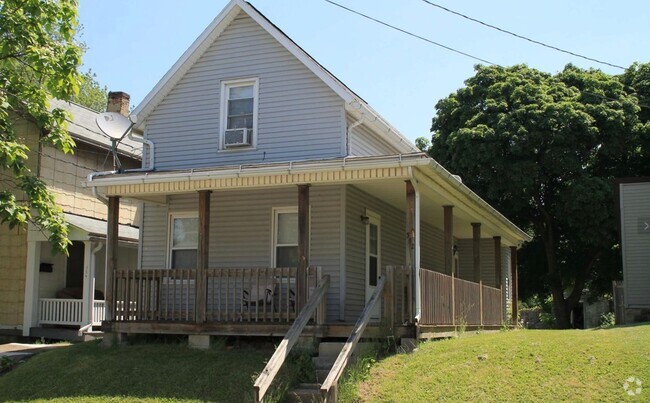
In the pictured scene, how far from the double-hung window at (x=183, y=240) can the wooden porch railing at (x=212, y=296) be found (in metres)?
1.52

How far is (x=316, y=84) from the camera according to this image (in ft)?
53.4

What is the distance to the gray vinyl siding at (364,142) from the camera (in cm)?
1614

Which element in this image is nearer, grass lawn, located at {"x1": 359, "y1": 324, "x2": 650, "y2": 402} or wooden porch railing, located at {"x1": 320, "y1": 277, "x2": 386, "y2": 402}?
grass lawn, located at {"x1": 359, "y1": 324, "x2": 650, "y2": 402}

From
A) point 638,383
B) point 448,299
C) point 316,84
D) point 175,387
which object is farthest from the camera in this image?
point 316,84

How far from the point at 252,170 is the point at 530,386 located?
6.34 metres

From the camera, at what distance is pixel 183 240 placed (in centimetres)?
1700

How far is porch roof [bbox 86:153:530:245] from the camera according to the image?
13.1m

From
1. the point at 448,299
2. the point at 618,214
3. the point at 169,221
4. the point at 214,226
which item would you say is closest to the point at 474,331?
the point at 448,299

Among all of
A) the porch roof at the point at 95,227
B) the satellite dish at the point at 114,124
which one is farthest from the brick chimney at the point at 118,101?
the satellite dish at the point at 114,124

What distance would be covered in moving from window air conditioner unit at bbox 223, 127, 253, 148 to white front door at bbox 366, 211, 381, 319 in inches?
124

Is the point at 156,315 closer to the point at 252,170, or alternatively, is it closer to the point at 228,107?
the point at 252,170

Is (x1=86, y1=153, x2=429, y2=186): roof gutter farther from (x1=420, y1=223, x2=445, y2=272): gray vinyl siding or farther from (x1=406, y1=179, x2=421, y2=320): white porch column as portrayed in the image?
(x1=420, y1=223, x2=445, y2=272): gray vinyl siding

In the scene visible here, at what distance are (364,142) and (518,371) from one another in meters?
7.35

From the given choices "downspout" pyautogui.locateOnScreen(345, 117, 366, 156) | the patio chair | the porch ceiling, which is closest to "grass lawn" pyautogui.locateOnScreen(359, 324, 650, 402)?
the patio chair
